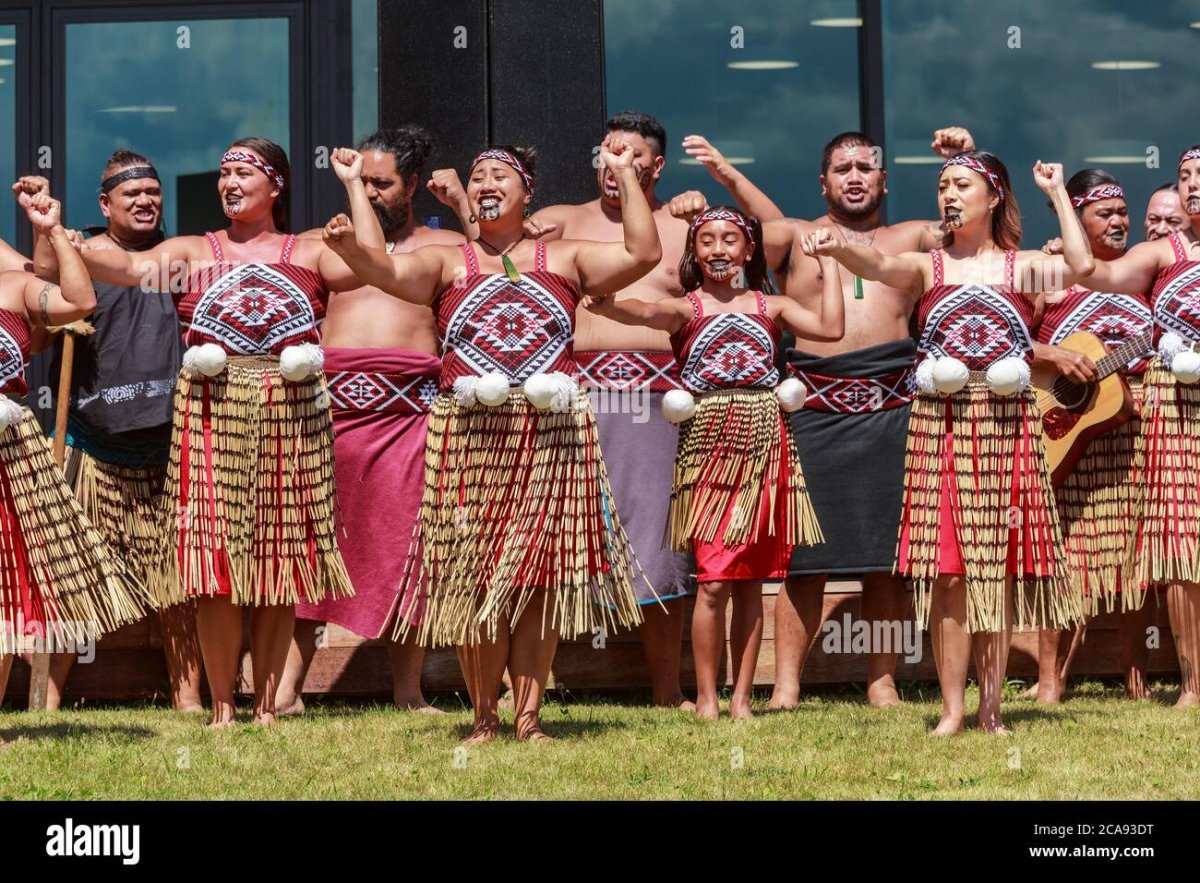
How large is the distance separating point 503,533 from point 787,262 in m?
1.88

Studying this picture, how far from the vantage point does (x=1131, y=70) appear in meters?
8.13

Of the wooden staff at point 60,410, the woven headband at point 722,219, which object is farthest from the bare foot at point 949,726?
the wooden staff at point 60,410

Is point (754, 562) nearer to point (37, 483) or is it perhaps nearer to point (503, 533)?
point (503, 533)

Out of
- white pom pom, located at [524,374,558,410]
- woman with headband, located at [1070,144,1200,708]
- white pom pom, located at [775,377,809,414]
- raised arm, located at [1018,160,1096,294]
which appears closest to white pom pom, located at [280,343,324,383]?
white pom pom, located at [524,374,558,410]

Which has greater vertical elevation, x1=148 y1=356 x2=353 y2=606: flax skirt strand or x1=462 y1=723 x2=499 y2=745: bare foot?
x1=148 y1=356 x2=353 y2=606: flax skirt strand

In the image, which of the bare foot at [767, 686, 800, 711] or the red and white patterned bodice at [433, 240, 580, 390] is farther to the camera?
the bare foot at [767, 686, 800, 711]

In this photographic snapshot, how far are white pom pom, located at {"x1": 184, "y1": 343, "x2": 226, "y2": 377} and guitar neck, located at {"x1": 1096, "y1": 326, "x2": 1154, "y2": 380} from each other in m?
2.64

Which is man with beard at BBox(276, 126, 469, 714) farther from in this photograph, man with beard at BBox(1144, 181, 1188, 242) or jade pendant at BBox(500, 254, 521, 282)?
man with beard at BBox(1144, 181, 1188, 242)

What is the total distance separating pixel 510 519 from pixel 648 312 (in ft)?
3.16

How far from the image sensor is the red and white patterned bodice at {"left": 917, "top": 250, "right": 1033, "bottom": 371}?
5.04 m

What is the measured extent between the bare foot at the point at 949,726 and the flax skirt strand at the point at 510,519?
2.80ft

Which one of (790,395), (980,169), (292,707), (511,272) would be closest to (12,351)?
(511,272)

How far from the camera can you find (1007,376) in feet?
16.2

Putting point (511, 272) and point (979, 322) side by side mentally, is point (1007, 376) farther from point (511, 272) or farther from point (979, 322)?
point (511, 272)
